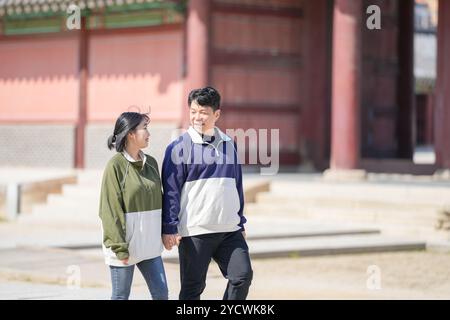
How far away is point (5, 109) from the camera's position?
58.0ft

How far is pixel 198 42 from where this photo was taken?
14.6m

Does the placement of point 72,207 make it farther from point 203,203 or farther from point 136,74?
point 203,203

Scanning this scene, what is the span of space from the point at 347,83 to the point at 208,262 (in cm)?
871

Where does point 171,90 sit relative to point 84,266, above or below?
above

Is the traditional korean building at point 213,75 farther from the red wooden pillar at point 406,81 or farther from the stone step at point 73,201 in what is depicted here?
the stone step at point 73,201

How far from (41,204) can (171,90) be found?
2.97 meters

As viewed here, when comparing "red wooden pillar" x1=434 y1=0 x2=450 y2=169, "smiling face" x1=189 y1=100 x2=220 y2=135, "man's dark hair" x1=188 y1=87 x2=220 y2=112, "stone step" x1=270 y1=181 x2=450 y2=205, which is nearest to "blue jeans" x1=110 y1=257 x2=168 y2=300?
"smiling face" x1=189 y1=100 x2=220 y2=135

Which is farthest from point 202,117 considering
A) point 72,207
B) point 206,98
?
point 72,207

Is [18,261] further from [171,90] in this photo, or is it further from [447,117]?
[447,117]

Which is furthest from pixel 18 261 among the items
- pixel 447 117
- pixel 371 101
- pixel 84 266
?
pixel 371 101

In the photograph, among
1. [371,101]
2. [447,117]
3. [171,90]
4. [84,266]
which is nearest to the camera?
[84,266]

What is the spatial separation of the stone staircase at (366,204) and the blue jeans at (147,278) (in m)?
6.56

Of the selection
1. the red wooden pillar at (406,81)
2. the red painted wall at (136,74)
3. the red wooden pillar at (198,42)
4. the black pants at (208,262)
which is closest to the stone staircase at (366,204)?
the red wooden pillar at (198,42)

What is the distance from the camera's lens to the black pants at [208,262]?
208 inches
